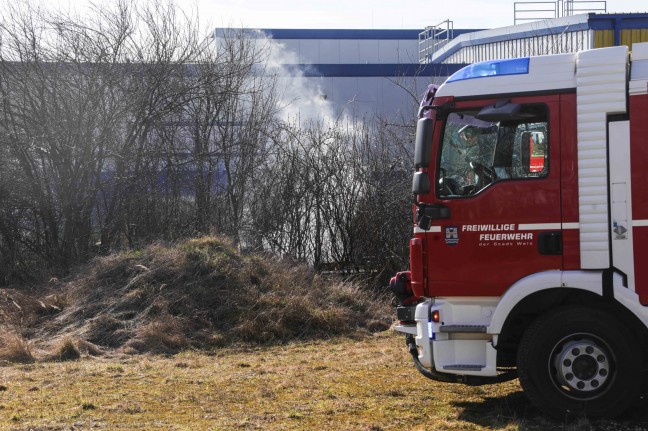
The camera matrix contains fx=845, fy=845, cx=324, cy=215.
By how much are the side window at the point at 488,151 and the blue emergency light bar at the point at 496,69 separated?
346 millimetres

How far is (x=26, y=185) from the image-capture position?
61.1 ft

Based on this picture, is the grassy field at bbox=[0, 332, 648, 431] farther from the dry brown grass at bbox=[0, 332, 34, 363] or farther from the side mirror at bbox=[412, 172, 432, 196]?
the side mirror at bbox=[412, 172, 432, 196]

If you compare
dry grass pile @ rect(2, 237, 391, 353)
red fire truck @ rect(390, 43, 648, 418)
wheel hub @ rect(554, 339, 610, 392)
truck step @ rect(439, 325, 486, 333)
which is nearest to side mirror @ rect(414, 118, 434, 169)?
red fire truck @ rect(390, 43, 648, 418)

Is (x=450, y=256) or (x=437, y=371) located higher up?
(x=450, y=256)

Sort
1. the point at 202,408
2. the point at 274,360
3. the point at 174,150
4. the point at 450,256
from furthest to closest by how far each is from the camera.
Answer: the point at 174,150 < the point at 274,360 < the point at 202,408 < the point at 450,256

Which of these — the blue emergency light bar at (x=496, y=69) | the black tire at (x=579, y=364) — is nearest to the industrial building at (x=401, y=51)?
the blue emergency light bar at (x=496, y=69)

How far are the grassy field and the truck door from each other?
125 centimetres

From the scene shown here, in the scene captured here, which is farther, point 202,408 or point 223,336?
point 223,336

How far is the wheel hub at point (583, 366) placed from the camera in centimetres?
720

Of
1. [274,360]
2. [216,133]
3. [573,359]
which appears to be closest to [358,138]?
[216,133]

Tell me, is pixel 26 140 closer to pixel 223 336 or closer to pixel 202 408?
pixel 223 336

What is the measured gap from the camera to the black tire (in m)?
7.14

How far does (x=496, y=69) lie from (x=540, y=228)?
59.8 inches

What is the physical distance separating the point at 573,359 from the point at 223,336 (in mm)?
7171
